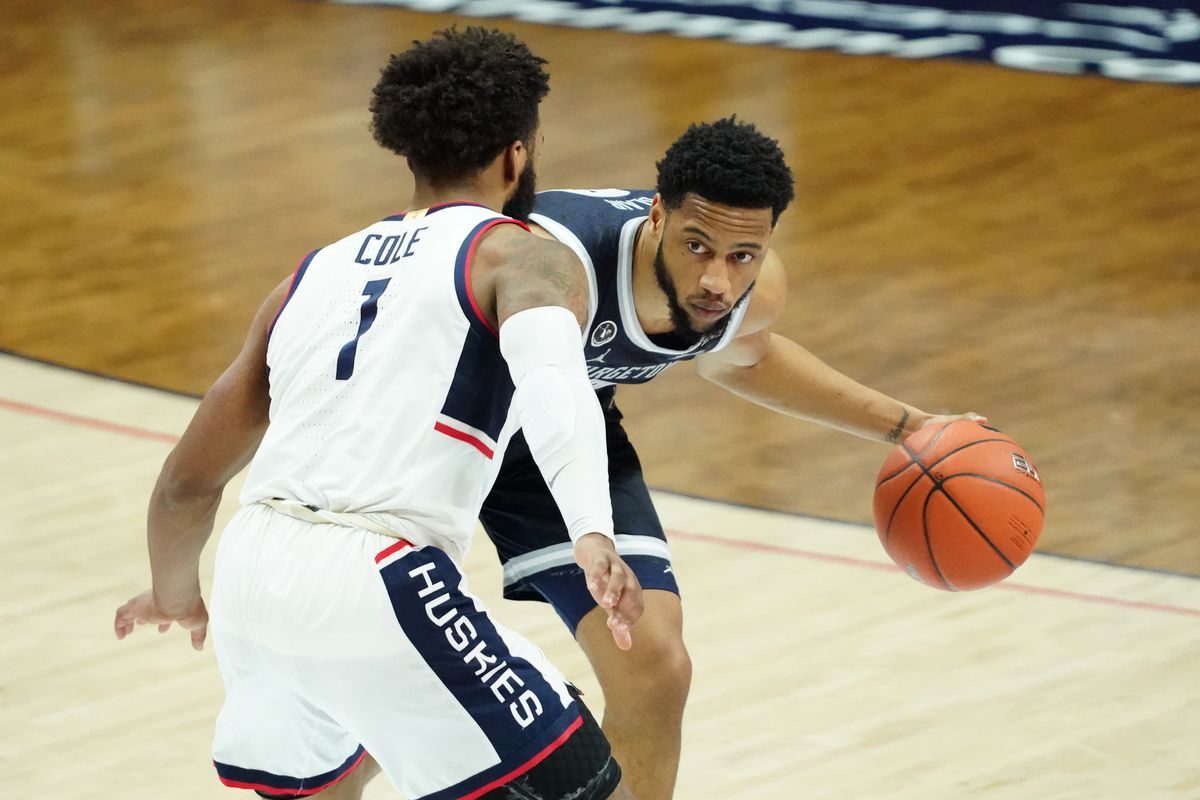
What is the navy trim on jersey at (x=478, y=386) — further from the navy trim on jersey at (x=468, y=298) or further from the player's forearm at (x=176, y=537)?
the player's forearm at (x=176, y=537)

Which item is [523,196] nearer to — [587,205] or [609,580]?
[587,205]

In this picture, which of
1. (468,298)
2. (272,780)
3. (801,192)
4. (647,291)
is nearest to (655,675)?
(647,291)

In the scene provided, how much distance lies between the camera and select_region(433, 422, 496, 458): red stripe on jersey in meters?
3.16

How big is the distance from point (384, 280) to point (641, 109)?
808 centimetres

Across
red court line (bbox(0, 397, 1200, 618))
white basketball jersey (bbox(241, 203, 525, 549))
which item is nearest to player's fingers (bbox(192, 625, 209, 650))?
white basketball jersey (bbox(241, 203, 525, 549))

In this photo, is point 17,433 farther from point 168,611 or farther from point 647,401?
point 168,611

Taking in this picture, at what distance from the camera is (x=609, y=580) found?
293 cm

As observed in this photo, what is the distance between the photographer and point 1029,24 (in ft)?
39.4

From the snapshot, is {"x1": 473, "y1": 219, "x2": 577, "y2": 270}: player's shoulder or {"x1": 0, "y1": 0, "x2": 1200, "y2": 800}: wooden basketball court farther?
{"x1": 0, "y1": 0, "x2": 1200, "y2": 800}: wooden basketball court

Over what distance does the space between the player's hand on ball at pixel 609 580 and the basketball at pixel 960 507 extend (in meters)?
1.71

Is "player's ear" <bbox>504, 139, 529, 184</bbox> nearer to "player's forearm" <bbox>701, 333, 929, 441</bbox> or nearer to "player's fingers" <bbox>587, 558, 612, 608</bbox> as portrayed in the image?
"player's fingers" <bbox>587, 558, 612, 608</bbox>

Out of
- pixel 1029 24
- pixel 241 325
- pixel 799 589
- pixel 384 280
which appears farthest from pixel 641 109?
pixel 384 280

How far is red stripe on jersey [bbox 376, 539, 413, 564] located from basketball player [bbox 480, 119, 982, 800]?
1.05m

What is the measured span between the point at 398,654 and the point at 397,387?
0.43 metres
